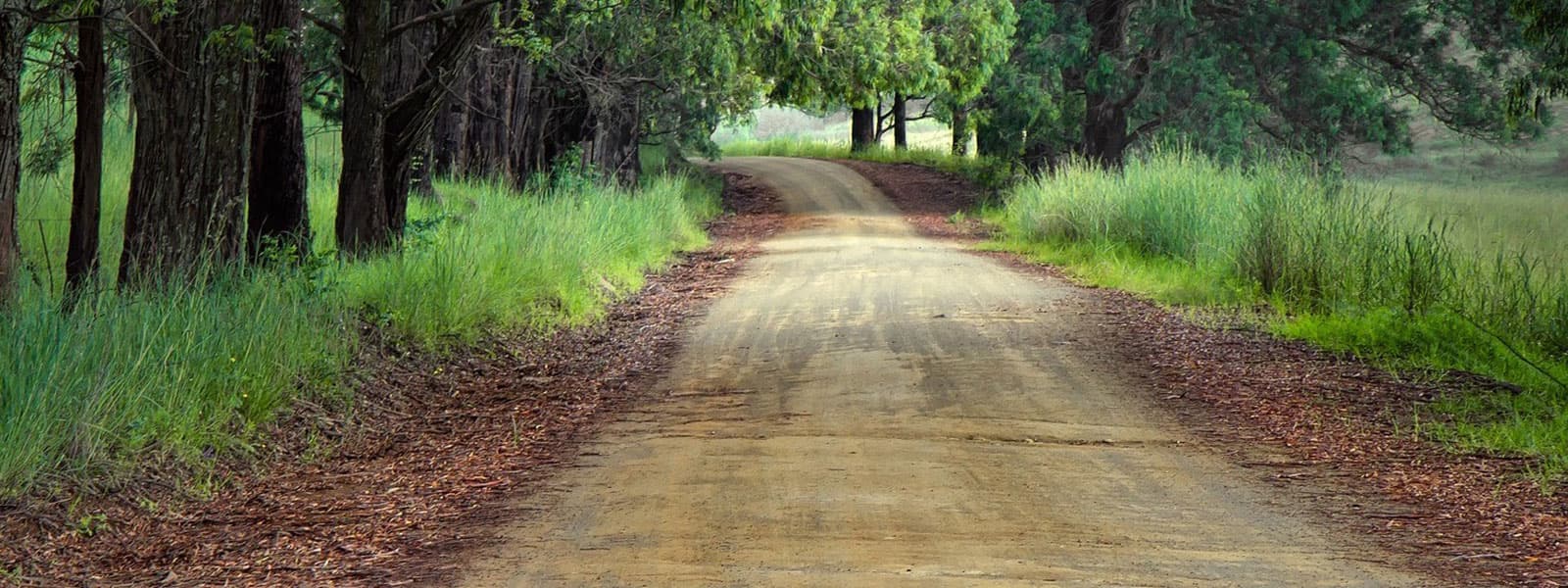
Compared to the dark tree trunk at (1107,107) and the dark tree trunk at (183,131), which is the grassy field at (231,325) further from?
the dark tree trunk at (1107,107)

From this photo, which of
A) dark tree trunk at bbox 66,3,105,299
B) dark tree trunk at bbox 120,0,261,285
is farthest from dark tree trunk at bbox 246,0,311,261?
dark tree trunk at bbox 120,0,261,285

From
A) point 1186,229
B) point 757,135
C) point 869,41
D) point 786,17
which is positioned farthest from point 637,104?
point 757,135

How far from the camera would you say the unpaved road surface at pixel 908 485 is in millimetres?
5445

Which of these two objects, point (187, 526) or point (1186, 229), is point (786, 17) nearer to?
point (1186, 229)

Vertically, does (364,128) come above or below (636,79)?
below

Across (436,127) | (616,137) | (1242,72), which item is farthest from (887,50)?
(1242,72)

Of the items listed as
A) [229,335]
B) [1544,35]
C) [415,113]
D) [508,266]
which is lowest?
[229,335]

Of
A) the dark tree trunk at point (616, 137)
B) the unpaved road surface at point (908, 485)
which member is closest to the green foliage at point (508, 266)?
the unpaved road surface at point (908, 485)

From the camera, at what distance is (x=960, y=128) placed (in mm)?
42094

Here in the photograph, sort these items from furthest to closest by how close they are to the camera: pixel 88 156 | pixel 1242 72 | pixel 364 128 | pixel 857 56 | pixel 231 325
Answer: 1. pixel 1242 72
2. pixel 857 56
3. pixel 364 128
4. pixel 88 156
5. pixel 231 325

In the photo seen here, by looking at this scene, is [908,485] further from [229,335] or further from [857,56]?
[857,56]

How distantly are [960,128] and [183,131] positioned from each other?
33694mm

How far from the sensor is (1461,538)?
239 inches

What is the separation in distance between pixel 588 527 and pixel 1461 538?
337 centimetres
